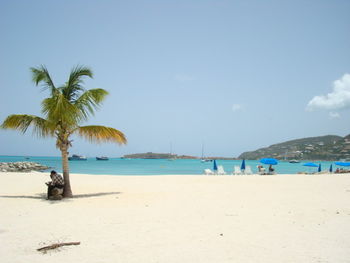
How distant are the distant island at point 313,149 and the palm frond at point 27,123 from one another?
122601 mm

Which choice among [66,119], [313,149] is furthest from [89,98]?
[313,149]

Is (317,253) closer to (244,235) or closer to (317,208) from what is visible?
(244,235)

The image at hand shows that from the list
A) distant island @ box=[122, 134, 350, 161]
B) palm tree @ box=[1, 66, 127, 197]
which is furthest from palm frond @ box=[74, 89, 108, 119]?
distant island @ box=[122, 134, 350, 161]

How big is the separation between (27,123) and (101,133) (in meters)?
2.72

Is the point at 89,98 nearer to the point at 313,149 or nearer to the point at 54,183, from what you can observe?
the point at 54,183

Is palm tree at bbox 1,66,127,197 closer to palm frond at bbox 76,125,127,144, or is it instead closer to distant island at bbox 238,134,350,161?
palm frond at bbox 76,125,127,144

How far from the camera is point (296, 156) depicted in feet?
487

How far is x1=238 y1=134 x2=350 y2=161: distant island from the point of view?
128 m

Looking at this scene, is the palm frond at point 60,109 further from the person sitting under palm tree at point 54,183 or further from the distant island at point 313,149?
the distant island at point 313,149

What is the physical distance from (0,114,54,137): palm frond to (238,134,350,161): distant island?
123 m

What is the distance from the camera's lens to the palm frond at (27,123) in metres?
11.1

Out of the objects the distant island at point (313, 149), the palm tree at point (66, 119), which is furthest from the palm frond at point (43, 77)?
the distant island at point (313, 149)

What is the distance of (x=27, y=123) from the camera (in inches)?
448

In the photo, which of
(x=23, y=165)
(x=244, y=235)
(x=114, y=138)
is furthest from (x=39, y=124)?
(x=23, y=165)
